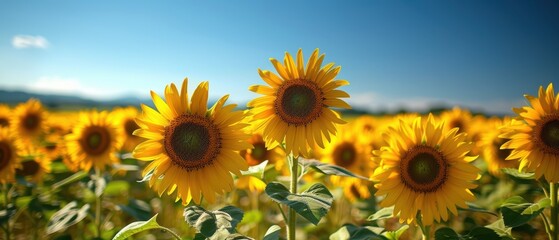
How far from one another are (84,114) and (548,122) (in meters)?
5.47

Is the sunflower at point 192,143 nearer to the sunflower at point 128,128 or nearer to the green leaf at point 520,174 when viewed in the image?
the green leaf at point 520,174

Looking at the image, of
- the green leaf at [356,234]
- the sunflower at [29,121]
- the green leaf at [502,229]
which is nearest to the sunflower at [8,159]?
the sunflower at [29,121]

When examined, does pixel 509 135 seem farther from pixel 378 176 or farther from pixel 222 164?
pixel 222 164

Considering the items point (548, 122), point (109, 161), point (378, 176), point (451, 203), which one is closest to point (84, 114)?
point (109, 161)

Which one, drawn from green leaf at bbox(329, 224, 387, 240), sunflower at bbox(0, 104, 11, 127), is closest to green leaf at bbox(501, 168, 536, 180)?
green leaf at bbox(329, 224, 387, 240)

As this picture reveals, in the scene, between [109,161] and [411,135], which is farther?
[109,161]

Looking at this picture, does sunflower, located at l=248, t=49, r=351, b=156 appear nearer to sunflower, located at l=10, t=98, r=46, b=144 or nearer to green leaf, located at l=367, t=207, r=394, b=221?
green leaf, located at l=367, t=207, r=394, b=221

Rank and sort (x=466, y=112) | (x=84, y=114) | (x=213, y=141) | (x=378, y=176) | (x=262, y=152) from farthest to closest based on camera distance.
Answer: (x=466, y=112)
(x=84, y=114)
(x=262, y=152)
(x=378, y=176)
(x=213, y=141)

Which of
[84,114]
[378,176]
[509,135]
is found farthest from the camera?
[84,114]

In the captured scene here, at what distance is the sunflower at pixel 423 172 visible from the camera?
2.94m

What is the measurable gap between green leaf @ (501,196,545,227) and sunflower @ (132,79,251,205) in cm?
198

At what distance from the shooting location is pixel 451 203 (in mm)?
2939

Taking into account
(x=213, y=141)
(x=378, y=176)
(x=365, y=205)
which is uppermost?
(x=213, y=141)

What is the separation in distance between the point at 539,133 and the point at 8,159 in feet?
18.2
